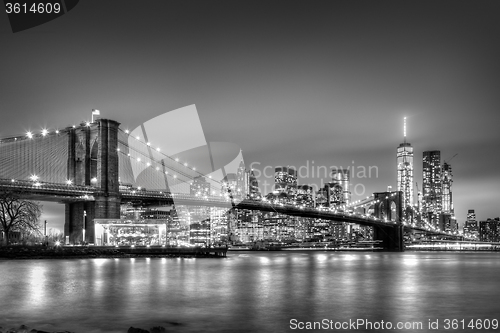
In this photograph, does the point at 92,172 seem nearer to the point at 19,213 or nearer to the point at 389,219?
the point at 19,213

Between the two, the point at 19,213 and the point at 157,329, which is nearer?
the point at 157,329

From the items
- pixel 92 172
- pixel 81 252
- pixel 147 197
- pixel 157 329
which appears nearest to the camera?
pixel 157 329

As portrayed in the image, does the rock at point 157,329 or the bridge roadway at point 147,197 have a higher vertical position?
the bridge roadway at point 147,197

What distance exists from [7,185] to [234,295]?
32.6m

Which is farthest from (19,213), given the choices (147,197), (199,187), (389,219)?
(389,219)

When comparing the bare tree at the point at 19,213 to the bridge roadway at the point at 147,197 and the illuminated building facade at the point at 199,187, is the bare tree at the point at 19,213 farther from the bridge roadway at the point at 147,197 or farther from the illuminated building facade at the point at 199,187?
the illuminated building facade at the point at 199,187

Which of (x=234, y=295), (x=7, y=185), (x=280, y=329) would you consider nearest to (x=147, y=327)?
(x=280, y=329)

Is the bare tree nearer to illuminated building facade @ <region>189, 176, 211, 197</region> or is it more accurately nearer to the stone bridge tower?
the stone bridge tower

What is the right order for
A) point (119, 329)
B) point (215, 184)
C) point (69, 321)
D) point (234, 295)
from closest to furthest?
point (119, 329)
point (69, 321)
point (234, 295)
point (215, 184)

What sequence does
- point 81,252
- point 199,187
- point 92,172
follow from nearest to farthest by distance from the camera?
point 81,252
point 92,172
point 199,187

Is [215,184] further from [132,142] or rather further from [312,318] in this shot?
[312,318]

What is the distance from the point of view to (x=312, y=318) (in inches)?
775

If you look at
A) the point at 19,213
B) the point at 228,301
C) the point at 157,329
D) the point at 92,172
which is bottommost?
the point at 228,301

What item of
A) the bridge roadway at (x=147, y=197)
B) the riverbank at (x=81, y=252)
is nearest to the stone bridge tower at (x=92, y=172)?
the bridge roadway at (x=147, y=197)
